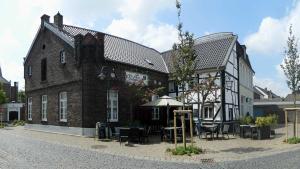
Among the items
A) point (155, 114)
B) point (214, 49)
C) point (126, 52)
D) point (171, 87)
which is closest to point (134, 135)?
point (155, 114)

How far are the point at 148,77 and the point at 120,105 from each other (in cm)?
365

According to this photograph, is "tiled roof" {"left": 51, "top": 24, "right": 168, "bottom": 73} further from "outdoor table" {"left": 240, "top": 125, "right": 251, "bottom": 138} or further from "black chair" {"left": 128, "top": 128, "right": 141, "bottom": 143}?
"outdoor table" {"left": 240, "top": 125, "right": 251, "bottom": 138}

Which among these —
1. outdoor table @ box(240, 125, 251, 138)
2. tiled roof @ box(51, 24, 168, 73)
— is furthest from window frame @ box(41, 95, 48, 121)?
outdoor table @ box(240, 125, 251, 138)

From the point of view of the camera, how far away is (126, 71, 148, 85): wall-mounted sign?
22.7 metres

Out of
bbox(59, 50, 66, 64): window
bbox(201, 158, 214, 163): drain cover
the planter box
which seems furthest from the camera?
bbox(59, 50, 66, 64): window

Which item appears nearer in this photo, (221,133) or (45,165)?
(45,165)

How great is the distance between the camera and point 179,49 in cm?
1459

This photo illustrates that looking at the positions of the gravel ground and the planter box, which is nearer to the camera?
the gravel ground

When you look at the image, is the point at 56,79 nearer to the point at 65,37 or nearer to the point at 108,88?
the point at 65,37

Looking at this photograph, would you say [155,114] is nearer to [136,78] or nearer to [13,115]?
[136,78]

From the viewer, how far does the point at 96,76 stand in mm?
20453

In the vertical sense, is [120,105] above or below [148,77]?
below

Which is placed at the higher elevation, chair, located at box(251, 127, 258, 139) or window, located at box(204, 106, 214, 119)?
window, located at box(204, 106, 214, 119)

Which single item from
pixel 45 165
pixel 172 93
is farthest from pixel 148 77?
pixel 45 165
